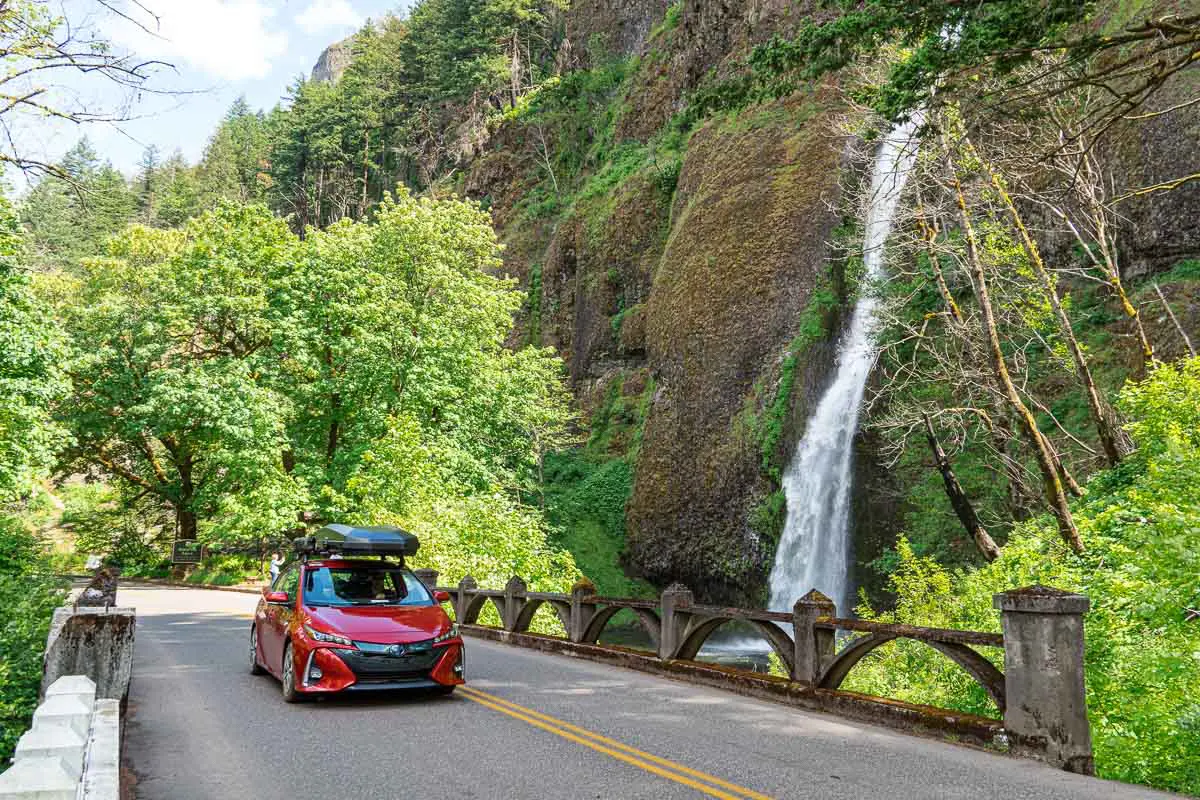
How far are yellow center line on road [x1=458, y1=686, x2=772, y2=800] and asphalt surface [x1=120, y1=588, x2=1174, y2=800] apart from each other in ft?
0.08

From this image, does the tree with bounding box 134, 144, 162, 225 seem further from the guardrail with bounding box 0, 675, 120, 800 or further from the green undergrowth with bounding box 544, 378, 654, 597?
the guardrail with bounding box 0, 675, 120, 800

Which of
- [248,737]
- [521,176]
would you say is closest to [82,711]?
[248,737]

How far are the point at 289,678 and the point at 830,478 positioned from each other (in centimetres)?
1792

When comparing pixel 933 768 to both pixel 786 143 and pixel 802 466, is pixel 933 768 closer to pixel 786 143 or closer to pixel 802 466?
pixel 802 466

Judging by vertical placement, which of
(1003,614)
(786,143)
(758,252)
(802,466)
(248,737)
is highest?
(786,143)

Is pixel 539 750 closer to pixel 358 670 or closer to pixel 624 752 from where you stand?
pixel 624 752

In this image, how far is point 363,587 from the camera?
10500 mm

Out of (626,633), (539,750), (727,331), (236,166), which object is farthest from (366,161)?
(539,750)

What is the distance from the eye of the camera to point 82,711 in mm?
3312

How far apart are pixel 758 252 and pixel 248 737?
2499cm

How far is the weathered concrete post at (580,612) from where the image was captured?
14.4m

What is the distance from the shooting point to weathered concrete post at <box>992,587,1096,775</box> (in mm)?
6961

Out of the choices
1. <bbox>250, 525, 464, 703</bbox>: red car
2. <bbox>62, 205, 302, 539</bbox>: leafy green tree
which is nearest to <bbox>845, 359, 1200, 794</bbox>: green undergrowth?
<bbox>250, 525, 464, 703</bbox>: red car

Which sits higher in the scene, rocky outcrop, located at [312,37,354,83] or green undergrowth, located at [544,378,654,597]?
rocky outcrop, located at [312,37,354,83]
